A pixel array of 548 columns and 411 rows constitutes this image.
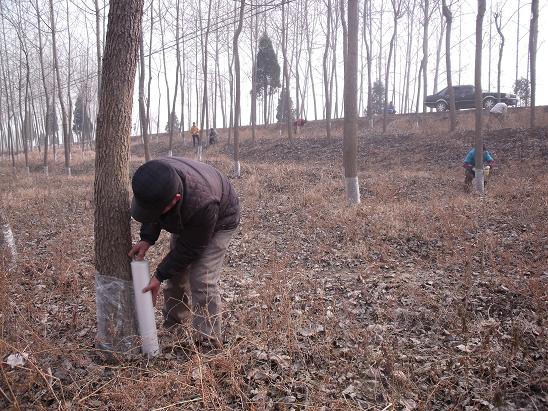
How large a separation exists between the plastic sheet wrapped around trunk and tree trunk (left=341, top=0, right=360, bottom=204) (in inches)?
275

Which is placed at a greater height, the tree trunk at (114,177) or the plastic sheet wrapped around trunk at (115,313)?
the tree trunk at (114,177)

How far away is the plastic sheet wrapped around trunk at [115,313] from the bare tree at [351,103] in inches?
275

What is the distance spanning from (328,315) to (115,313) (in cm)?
204

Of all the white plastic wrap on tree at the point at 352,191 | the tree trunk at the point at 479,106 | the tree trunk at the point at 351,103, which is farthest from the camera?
the tree trunk at the point at 479,106

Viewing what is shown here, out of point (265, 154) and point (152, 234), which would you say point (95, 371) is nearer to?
point (152, 234)

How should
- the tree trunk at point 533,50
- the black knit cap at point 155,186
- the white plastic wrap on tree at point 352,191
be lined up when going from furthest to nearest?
the tree trunk at point 533,50 < the white plastic wrap on tree at point 352,191 < the black knit cap at point 155,186

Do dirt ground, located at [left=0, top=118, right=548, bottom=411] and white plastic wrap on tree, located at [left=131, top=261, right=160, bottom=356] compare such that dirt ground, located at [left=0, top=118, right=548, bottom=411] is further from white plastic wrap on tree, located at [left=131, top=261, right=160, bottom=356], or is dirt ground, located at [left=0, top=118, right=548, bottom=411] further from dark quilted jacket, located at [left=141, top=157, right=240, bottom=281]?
dark quilted jacket, located at [left=141, top=157, right=240, bottom=281]

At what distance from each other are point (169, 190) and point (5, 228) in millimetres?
4790

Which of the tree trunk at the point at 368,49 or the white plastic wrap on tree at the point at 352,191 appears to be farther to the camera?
the tree trunk at the point at 368,49

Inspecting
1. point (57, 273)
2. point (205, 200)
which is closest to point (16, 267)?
point (57, 273)

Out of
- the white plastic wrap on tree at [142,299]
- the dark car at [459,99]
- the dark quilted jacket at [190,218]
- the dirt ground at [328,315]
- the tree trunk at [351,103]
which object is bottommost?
the dirt ground at [328,315]

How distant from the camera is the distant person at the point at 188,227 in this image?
2657mm

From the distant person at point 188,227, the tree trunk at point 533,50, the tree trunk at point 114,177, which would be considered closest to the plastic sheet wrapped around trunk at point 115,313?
the tree trunk at point 114,177

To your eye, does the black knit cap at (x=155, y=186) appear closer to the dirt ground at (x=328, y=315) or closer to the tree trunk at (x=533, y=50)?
the dirt ground at (x=328, y=315)
